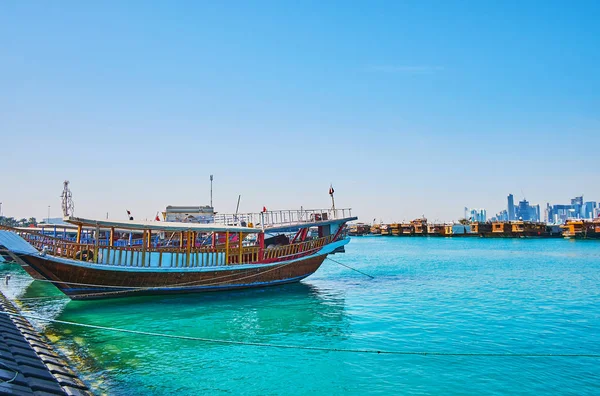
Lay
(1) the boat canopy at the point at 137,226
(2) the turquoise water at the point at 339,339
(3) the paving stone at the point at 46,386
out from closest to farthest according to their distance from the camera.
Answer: (3) the paving stone at the point at 46,386
(2) the turquoise water at the point at 339,339
(1) the boat canopy at the point at 137,226

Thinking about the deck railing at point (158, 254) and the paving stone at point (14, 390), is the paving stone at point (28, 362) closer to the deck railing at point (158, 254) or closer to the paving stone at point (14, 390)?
the paving stone at point (14, 390)

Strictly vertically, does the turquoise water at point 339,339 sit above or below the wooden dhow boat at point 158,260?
below

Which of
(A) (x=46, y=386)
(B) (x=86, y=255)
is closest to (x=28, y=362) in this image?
(A) (x=46, y=386)

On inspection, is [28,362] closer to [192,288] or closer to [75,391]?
[75,391]

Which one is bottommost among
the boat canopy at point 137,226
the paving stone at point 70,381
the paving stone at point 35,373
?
the paving stone at point 70,381

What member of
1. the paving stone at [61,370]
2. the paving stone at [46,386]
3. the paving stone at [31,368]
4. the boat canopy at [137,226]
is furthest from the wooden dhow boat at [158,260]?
the paving stone at [46,386]

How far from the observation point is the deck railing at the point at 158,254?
742 inches

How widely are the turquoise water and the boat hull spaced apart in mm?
550

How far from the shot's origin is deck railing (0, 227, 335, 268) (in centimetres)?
1886

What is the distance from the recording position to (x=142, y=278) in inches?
790

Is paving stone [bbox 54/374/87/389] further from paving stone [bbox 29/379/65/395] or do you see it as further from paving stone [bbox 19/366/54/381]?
paving stone [bbox 29/379/65/395]

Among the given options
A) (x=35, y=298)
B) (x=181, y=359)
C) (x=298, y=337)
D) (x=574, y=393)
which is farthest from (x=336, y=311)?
(x=35, y=298)

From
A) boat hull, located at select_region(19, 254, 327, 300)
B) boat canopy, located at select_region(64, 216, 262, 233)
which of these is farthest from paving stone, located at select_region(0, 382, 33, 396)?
boat hull, located at select_region(19, 254, 327, 300)

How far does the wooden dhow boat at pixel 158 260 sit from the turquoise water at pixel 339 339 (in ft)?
2.55
